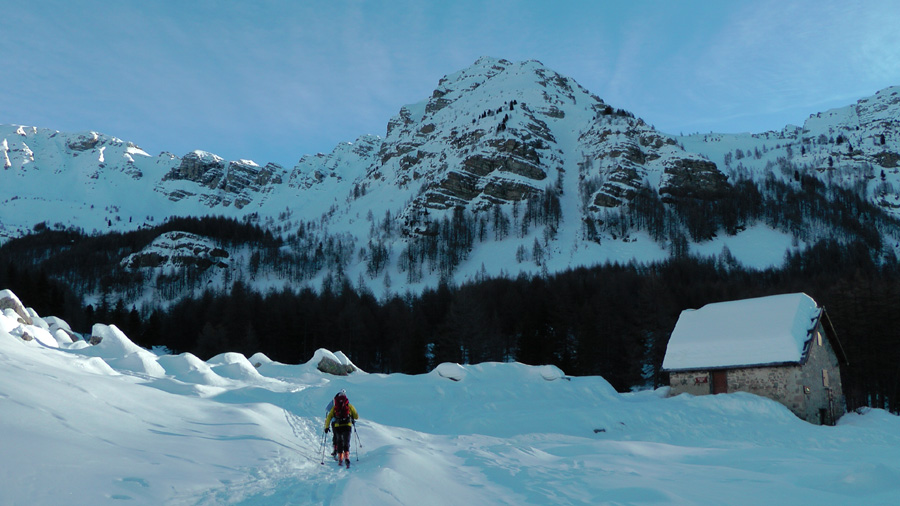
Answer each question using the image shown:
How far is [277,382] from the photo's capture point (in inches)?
1129

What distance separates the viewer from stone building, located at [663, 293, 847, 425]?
92.7 feet

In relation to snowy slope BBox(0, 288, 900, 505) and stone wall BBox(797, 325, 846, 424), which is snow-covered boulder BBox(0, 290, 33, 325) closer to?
snowy slope BBox(0, 288, 900, 505)

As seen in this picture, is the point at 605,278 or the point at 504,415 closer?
the point at 504,415

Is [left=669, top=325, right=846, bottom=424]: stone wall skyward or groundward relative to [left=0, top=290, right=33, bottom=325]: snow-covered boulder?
groundward

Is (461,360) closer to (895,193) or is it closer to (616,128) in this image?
(616,128)

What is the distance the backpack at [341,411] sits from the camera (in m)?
12.3

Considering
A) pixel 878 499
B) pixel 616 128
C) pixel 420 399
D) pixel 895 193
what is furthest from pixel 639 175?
pixel 878 499

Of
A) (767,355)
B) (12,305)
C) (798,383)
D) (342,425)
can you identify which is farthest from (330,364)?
(798,383)

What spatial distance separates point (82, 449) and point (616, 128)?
6963 inches

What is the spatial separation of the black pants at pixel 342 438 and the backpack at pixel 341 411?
14cm

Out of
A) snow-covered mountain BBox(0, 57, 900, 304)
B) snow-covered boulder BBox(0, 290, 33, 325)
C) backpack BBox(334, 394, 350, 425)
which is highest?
snow-covered mountain BBox(0, 57, 900, 304)

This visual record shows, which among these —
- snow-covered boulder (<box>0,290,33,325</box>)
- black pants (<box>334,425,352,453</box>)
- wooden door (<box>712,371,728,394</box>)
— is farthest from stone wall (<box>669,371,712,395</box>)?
snow-covered boulder (<box>0,290,33,325</box>)

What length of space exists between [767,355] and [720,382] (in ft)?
9.95

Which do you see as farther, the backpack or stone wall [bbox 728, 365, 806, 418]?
stone wall [bbox 728, 365, 806, 418]
